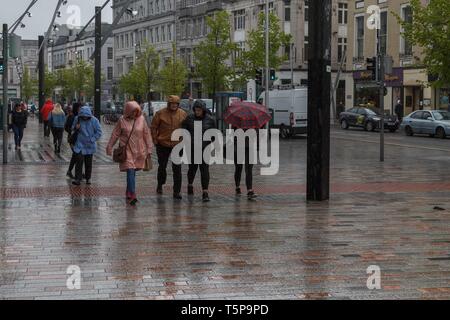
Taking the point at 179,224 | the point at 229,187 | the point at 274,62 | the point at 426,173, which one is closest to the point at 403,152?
the point at 426,173

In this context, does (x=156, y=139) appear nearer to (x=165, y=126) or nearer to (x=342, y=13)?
(x=165, y=126)

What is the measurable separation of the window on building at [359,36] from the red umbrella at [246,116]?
46.8 metres

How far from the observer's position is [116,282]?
6824 millimetres

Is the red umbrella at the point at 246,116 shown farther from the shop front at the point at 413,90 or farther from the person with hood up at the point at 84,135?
the shop front at the point at 413,90

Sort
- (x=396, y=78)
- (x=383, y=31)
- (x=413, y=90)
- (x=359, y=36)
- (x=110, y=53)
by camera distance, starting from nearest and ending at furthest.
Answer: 1. (x=413, y=90)
2. (x=396, y=78)
3. (x=383, y=31)
4. (x=359, y=36)
5. (x=110, y=53)

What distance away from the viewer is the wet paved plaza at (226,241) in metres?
6.66

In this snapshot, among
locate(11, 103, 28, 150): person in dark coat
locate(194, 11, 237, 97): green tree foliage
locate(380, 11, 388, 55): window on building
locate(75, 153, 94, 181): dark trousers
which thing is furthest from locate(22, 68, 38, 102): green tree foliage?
locate(75, 153, 94, 181): dark trousers

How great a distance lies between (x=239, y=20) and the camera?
246 feet

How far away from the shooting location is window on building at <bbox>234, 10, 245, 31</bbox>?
7438 cm

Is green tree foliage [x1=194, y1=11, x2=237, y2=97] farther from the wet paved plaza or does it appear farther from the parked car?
the wet paved plaza

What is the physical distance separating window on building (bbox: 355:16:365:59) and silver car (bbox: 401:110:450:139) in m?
19.4

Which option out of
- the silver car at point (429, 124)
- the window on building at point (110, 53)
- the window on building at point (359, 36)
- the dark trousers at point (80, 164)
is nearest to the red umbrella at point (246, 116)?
the dark trousers at point (80, 164)

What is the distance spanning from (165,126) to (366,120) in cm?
3318

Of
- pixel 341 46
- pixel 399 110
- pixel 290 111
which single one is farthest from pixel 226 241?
pixel 341 46
